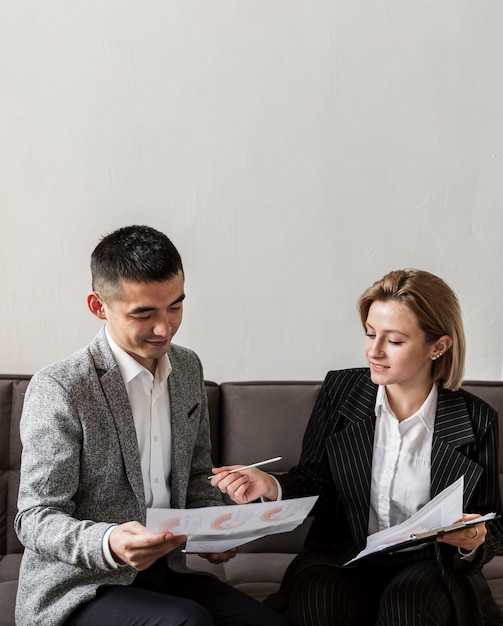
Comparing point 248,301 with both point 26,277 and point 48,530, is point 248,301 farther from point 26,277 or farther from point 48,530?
point 48,530

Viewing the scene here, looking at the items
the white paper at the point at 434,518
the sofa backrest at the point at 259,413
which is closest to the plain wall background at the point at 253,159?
the sofa backrest at the point at 259,413

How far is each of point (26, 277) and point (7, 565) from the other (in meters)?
0.83

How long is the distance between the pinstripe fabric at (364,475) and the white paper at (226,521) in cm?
25

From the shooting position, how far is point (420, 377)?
77.2 inches

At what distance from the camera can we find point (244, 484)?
1797 millimetres

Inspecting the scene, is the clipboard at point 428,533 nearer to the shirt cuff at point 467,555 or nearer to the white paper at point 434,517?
the white paper at point 434,517

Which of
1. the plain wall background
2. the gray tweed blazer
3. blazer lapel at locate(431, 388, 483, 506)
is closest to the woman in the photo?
blazer lapel at locate(431, 388, 483, 506)

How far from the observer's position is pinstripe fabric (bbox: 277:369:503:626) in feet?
5.91

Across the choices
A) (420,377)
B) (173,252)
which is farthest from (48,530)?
(420,377)

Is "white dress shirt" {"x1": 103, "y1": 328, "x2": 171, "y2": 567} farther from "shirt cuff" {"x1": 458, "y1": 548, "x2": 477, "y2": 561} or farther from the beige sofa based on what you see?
"shirt cuff" {"x1": 458, "y1": 548, "x2": 477, "y2": 561}

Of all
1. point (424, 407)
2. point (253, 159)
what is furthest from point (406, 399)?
point (253, 159)

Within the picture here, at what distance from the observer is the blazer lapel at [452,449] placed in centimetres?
186

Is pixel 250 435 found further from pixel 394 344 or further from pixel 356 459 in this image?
pixel 394 344

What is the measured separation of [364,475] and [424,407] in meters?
0.21
